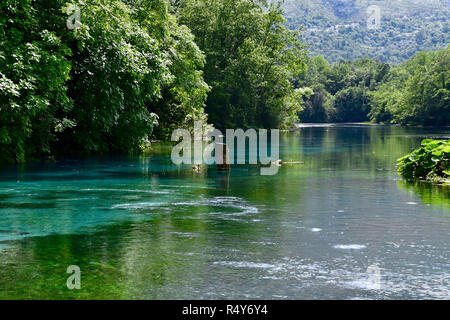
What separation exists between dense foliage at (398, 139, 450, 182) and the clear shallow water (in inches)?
56.4

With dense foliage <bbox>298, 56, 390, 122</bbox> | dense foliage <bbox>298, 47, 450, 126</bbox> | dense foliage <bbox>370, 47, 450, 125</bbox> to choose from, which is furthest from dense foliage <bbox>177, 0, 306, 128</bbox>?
dense foliage <bbox>298, 56, 390, 122</bbox>

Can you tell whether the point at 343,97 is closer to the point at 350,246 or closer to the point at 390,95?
the point at 390,95

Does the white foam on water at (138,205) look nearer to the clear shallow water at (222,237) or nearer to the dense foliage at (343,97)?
the clear shallow water at (222,237)

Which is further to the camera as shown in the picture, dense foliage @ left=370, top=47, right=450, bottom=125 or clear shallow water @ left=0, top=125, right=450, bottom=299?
dense foliage @ left=370, top=47, right=450, bottom=125

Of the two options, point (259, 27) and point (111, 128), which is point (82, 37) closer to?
point (111, 128)

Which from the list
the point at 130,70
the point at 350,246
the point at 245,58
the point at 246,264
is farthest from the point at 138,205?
the point at 245,58

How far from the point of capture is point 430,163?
24391mm

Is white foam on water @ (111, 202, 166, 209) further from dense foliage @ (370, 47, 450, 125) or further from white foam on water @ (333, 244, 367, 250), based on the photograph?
dense foliage @ (370, 47, 450, 125)

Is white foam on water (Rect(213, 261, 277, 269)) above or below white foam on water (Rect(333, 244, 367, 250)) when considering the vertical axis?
below

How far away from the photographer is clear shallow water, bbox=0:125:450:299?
9570 mm

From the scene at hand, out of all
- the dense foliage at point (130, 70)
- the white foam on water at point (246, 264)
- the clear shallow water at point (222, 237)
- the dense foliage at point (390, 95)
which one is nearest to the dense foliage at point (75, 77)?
the dense foliage at point (130, 70)
